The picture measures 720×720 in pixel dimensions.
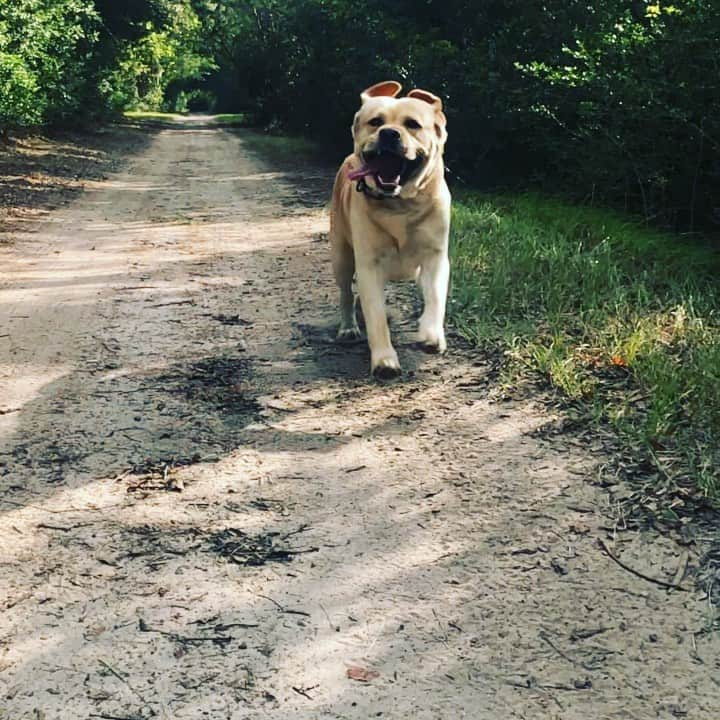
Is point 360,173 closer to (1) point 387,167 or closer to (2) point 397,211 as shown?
(1) point 387,167

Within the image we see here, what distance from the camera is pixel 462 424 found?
420 cm

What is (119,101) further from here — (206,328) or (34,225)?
(206,328)

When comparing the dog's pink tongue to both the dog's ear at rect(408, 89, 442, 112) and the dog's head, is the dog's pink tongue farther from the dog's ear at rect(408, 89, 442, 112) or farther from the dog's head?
the dog's ear at rect(408, 89, 442, 112)

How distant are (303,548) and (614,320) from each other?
117 inches

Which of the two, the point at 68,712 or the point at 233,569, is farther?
the point at 233,569

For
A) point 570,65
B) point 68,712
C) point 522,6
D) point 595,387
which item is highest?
point 522,6

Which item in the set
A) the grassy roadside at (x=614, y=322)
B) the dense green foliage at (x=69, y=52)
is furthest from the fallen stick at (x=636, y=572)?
the dense green foliage at (x=69, y=52)

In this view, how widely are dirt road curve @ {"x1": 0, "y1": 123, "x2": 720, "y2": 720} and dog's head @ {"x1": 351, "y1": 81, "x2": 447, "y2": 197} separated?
3.41 ft

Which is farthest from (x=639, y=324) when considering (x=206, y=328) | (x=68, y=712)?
(x=68, y=712)

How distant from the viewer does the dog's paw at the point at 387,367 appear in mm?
4629

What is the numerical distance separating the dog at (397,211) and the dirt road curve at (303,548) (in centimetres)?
34

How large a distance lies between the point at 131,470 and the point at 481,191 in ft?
29.2

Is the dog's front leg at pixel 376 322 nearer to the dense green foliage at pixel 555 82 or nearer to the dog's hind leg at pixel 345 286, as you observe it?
the dog's hind leg at pixel 345 286

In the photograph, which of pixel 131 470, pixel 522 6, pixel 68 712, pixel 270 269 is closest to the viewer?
pixel 68 712
